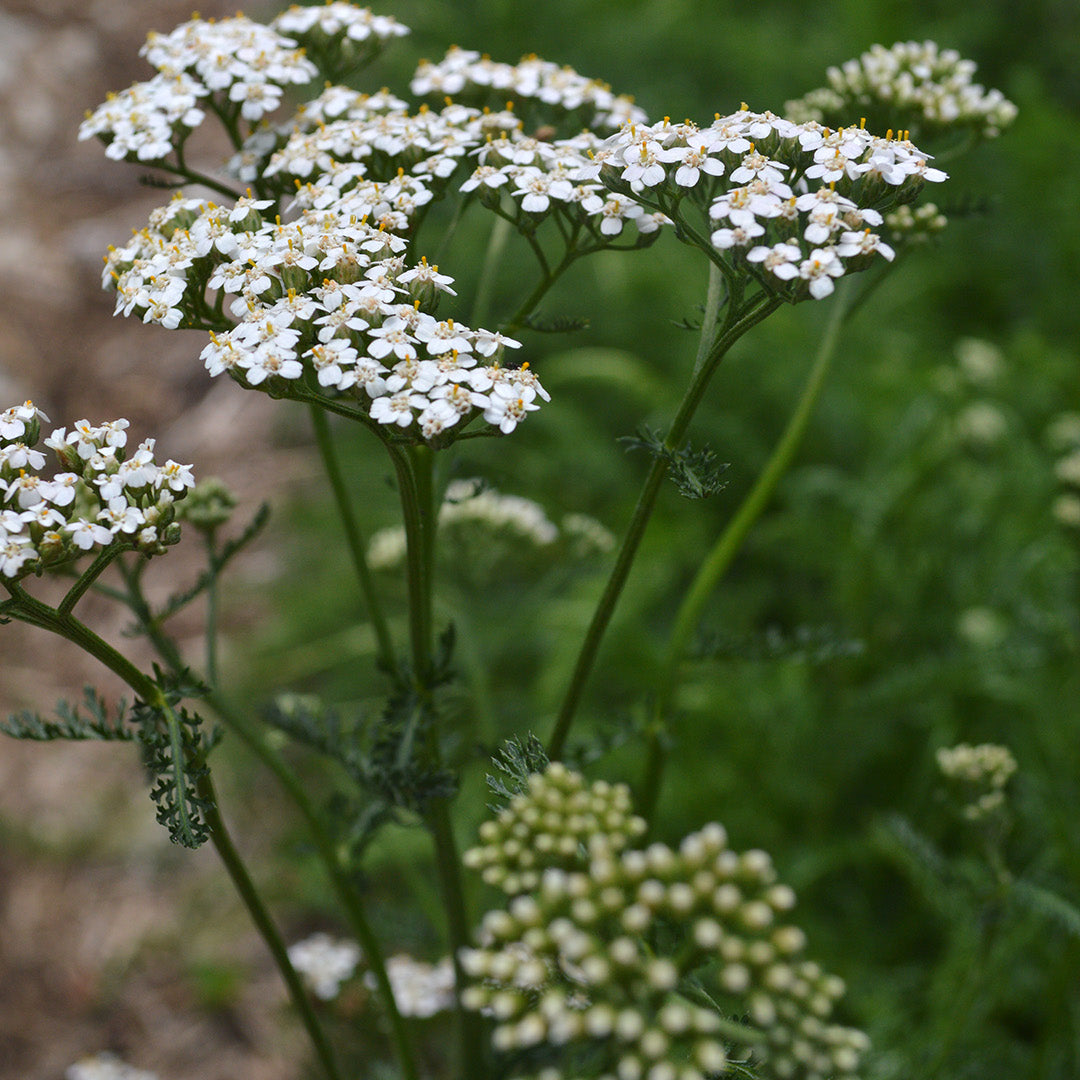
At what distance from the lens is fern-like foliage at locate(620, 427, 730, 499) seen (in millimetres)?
1814

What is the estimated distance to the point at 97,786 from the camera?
5.24 metres

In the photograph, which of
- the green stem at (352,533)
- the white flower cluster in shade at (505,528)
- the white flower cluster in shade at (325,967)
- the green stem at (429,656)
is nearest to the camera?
the green stem at (429,656)

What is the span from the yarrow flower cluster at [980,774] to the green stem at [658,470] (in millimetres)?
1098

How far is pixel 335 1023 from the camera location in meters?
3.64

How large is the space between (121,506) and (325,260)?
59 cm

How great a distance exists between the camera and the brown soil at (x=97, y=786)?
4367 millimetres

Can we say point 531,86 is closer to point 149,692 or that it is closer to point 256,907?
point 149,692

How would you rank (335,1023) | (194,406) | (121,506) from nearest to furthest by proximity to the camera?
1. (121,506)
2. (335,1023)
3. (194,406)

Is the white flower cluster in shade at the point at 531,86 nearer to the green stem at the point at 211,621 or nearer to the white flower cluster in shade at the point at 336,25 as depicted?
the white flower cluster in shade at the point at 336,25

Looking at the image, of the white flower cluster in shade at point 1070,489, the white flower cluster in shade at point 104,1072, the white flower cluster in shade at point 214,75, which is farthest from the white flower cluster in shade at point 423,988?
the white flower cluster in shade at point 1070,489

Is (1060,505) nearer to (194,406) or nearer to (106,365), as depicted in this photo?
(194,406)

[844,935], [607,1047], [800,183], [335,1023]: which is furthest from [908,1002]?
[800,183]

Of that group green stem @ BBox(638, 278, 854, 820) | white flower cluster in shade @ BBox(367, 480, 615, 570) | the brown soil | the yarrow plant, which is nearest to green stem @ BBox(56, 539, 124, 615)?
the yarrow plant

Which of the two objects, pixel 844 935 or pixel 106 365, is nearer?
pixel 844 935
